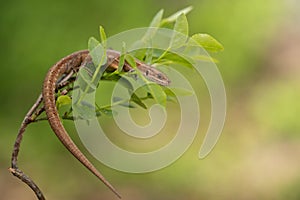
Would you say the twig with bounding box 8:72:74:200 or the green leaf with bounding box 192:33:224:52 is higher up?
the green leaf with bounding box 192:33:224:52

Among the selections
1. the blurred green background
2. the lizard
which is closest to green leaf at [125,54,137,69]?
the lizard

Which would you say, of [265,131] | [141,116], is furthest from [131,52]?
[265,131]

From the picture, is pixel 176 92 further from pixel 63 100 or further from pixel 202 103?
pixel 202 103

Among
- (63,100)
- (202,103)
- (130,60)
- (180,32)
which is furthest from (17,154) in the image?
(202,103)

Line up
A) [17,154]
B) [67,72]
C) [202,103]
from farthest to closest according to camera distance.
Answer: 1. [202,103]
2. [67,72]
3. [17,154]

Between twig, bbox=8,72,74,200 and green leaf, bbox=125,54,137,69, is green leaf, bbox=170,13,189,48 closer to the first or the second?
green leaf, bbox=125,54,137,69

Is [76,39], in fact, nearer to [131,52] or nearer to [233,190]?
[233,190]

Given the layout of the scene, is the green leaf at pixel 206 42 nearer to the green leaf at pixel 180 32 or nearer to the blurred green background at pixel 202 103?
the green leaf at pixel 180 32
